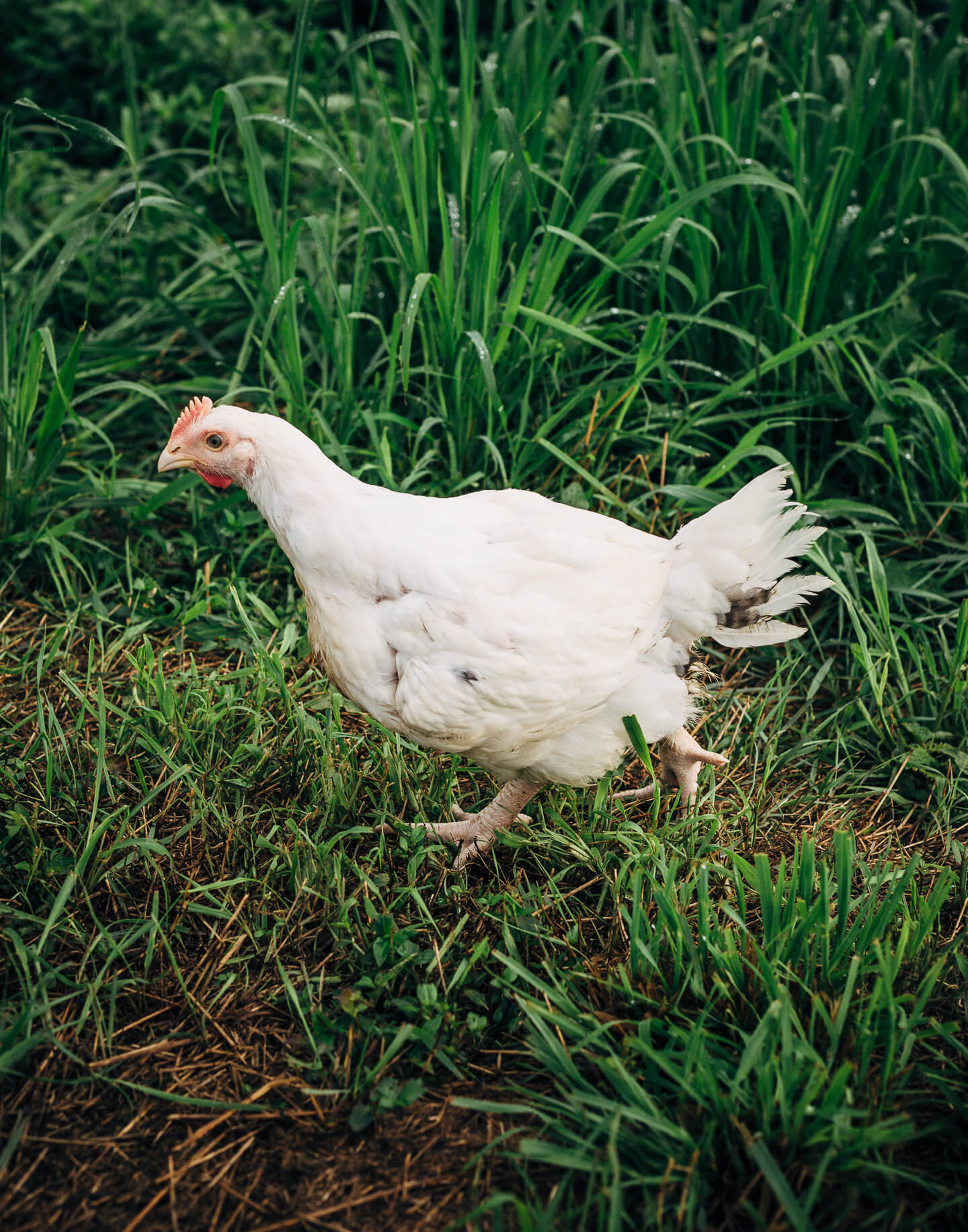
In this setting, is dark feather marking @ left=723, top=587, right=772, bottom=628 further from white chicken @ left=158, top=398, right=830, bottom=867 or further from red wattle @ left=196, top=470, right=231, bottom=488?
red wattle @ left=196, top=470, right=231, bottom=488

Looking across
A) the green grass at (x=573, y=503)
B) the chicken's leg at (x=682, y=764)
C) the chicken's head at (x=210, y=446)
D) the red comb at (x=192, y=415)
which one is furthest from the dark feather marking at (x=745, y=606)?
the red comb at (x=192, y=415)

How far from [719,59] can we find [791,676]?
78.9 inches

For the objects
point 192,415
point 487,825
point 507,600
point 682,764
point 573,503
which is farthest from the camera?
point 573,503

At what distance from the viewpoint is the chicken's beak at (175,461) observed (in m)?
2.10

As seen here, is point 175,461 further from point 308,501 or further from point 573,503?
point 573,503

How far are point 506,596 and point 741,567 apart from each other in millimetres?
526

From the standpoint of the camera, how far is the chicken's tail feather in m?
2.05

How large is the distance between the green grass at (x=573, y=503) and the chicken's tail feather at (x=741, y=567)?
0.52m

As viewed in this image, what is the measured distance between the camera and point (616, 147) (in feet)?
11.4

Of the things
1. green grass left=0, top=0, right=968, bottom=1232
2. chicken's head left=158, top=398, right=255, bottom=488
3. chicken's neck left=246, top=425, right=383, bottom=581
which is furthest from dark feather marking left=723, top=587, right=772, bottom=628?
chicken's head left=158, top=398, right=255, bottom=488

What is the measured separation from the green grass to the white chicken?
36cm

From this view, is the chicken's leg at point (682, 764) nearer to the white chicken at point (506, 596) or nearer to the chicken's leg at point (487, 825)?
the white chicken at point (506, 596)

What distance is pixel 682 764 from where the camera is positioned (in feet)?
7.86

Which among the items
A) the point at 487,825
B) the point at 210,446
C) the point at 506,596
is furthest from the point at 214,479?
the point at 487,825
